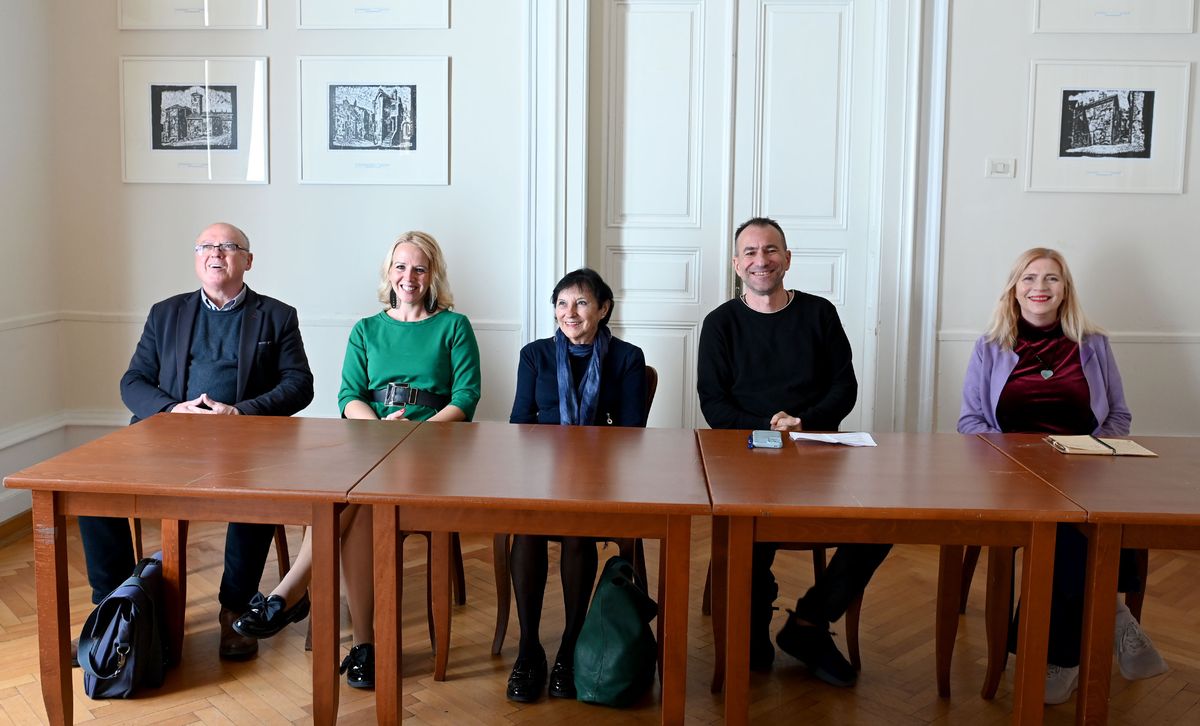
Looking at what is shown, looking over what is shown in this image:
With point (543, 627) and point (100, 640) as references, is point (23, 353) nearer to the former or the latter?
point (100, 640)

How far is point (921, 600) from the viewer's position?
12.3ft

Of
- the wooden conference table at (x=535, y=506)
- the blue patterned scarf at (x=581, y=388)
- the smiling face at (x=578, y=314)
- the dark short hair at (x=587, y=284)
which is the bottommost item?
the wooden conference table at (x=535, y=506)

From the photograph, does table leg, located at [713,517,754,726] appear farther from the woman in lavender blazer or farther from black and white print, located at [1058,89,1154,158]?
black and white print, located at [1058,89,1154,158]

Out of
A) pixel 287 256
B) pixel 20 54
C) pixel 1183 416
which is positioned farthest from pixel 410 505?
pixel 1183 416

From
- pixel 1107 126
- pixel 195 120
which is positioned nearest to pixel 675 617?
pixel 1107 126

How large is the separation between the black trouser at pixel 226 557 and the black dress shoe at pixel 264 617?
0.17m

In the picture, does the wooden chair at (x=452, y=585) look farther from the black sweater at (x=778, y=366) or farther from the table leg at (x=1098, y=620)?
the table leg at (x=1098, y=620)

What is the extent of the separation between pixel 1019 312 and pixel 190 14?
11.7 ft

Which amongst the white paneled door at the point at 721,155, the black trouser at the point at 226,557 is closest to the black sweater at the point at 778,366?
the white paneled door at the point at 721,155

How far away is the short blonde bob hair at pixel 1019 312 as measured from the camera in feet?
11.1

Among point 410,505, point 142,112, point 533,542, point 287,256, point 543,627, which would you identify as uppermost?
point 142,112

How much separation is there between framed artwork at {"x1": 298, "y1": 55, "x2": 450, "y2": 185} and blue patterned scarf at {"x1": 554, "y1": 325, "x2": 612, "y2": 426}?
1568 mm

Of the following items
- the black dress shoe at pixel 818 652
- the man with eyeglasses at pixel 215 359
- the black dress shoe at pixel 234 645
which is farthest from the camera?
the man with eyeglasses at pixel 215 359

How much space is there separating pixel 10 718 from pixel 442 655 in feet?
3.61
